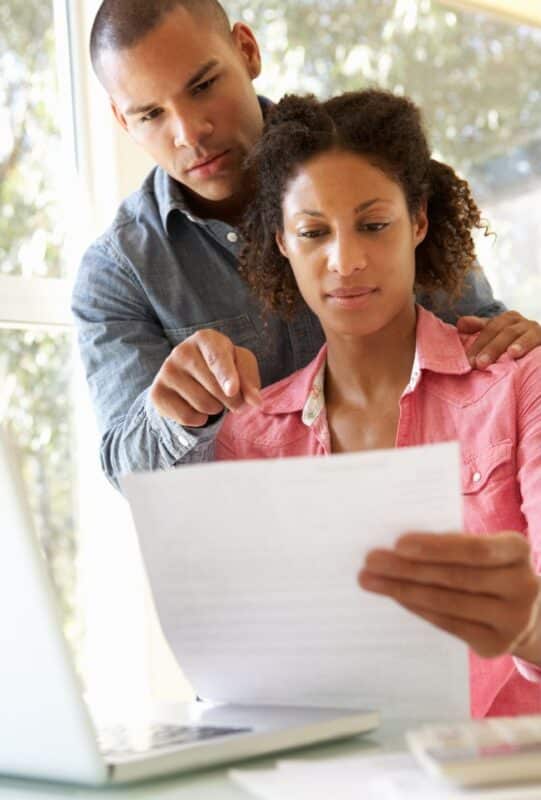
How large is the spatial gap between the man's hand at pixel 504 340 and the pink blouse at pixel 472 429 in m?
0.01

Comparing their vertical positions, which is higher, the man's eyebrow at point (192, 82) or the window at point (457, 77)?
the window at point (457, 77)

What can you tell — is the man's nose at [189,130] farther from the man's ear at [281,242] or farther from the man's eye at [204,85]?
the man's ear at [281,242]

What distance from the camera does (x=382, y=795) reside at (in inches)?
27.9

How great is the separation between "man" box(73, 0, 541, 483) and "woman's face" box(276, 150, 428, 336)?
0.59 feet

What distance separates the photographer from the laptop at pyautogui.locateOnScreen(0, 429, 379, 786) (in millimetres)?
802

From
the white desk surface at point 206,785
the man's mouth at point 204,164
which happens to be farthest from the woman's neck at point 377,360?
the white desk surface at point 206,785

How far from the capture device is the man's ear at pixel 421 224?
170cm

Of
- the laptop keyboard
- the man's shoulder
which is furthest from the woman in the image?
the laptop keyboard

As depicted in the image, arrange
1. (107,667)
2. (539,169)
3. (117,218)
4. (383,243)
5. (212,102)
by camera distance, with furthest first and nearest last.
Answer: (539,169)
(107,667)
(117,218)
(212,102)
(383,243)

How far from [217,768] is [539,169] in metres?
3.09

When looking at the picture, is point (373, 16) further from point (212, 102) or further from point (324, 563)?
point (324, 563)

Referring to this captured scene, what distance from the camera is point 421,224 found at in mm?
1716

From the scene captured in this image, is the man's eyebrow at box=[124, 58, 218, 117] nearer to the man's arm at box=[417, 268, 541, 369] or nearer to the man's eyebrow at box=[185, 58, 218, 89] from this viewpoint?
the man's eyebrow at box=[185, 58, 218, 89]

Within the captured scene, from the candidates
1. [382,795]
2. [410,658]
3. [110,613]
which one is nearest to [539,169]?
[110,613]
